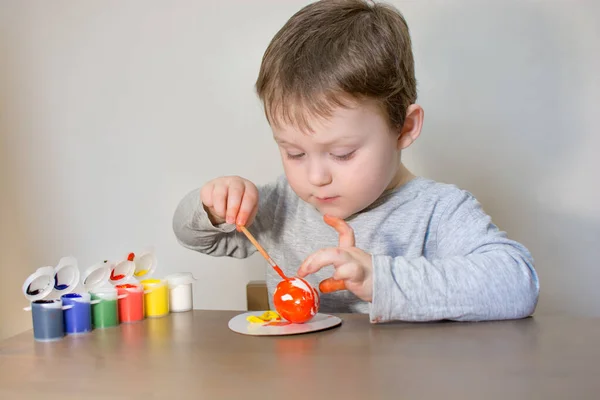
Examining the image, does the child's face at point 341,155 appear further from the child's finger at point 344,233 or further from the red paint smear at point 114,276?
the red paint smear at point 114,276

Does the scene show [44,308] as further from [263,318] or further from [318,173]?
[318,173]

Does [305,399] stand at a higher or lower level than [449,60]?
lower

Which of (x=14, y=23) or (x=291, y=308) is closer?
(x=291, y=308)

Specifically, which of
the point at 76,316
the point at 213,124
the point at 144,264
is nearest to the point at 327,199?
the point at 144,264

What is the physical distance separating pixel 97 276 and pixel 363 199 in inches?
15.6

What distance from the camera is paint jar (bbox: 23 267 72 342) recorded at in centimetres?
77

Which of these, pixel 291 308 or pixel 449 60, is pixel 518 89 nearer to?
pixel 449 60

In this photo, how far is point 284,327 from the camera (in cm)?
79

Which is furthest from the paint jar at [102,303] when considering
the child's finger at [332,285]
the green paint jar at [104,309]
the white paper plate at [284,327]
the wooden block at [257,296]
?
the wooden block at [257,296]

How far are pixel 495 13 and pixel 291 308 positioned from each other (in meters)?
0.94

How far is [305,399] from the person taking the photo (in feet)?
1.76

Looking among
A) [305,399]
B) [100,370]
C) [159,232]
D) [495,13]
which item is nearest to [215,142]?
[159,232]

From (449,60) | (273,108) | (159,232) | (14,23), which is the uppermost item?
(14,23)

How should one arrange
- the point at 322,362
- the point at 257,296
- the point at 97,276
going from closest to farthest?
the point at 322,362 → the point at 97,276 → the point at 257,296
